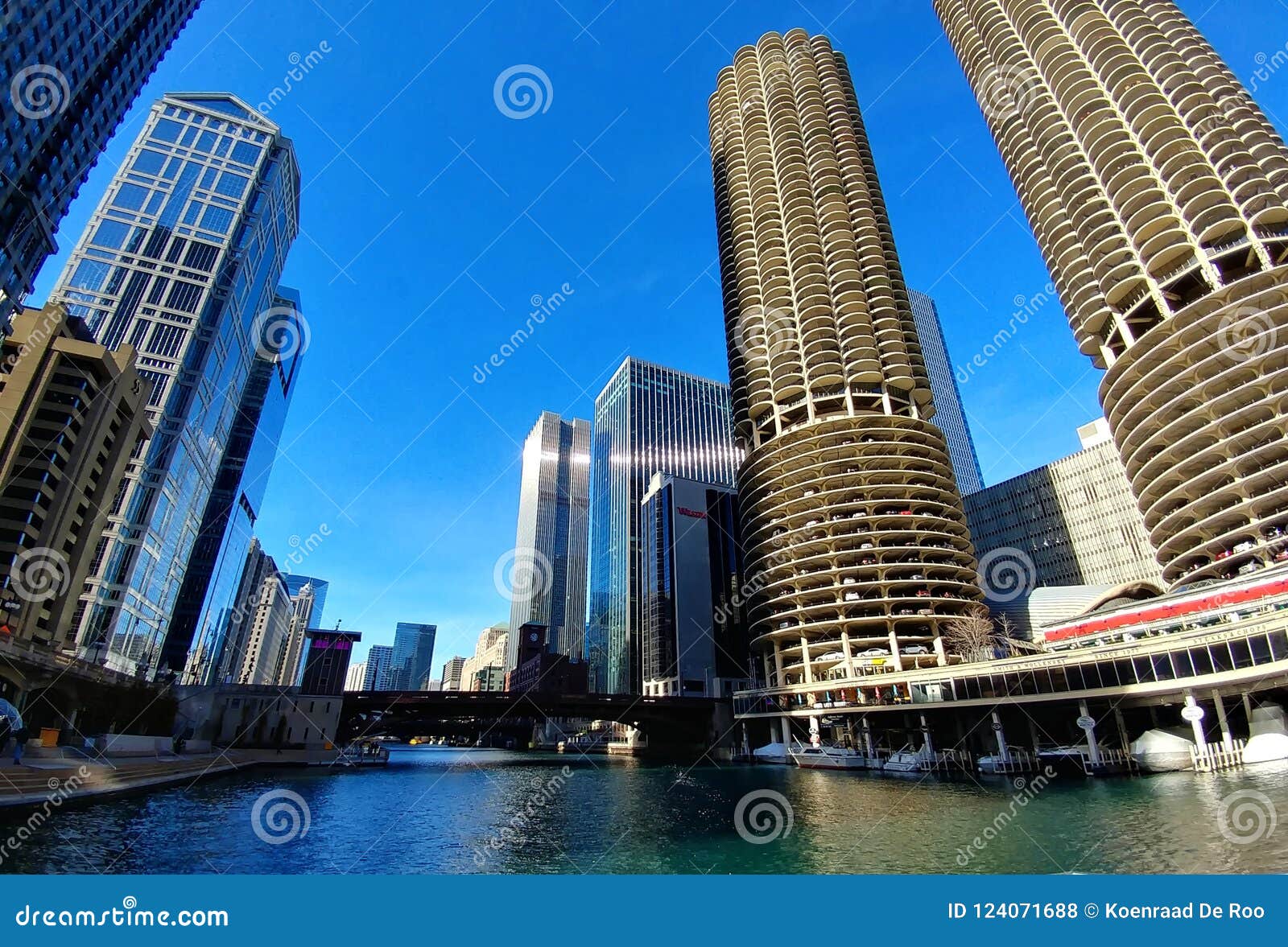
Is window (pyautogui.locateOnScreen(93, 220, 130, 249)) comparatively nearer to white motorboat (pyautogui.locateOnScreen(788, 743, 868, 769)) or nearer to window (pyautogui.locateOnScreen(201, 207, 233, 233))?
window (pyautogui.locateOnScreen(201, 207, 233, 233))

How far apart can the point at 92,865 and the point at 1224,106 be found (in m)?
144

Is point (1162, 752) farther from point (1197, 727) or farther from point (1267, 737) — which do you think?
point (1267, 737)

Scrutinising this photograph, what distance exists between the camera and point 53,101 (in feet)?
218

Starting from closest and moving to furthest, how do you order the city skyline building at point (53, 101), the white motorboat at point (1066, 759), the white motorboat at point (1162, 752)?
1. the white motorboat at point (1162, 752)
2. the white motorboat at point (1066, 759)
3. the city skyline building at point (53, 101)

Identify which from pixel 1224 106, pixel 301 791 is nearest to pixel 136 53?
pixel 301 791

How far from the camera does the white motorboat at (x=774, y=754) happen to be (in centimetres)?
9187

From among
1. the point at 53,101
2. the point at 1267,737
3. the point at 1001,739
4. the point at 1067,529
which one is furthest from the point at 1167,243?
the point at 53,101

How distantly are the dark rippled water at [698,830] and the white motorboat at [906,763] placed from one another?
1339 cm

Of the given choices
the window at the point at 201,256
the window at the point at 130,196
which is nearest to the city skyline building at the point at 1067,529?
the window at the point at 201,256

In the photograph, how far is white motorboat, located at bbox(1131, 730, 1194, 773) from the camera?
4952 centimetres

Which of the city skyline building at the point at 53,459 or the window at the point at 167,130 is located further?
the window at the point at 167,130

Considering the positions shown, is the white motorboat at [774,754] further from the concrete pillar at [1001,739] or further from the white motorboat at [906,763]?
the concrete pillar at [1001,739]

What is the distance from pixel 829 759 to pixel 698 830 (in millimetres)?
50540

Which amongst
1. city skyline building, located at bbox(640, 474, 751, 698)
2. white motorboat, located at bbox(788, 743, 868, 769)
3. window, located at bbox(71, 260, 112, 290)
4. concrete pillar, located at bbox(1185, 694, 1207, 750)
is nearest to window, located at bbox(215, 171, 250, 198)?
window, located at bbox(71, 260, 112, 290)
